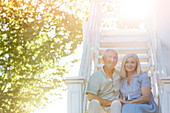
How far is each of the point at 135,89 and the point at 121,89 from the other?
0.17 m

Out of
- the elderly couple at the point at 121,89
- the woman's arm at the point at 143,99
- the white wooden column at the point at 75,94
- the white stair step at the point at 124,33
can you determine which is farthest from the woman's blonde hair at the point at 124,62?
the white stair step at the point at 124,33

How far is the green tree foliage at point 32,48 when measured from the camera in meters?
9.97

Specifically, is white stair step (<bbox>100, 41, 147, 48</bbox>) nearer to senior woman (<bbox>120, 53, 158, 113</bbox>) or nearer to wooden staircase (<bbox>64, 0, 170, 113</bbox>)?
wooden staircase (<bbox>64, 0, 170, 113</bbox>)

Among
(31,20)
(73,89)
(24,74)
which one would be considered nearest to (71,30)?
(31,20)

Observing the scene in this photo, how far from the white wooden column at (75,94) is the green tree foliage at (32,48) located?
20.3 feet

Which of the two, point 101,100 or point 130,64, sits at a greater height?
point 130,64

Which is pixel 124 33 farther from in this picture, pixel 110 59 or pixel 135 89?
pixel 135 89

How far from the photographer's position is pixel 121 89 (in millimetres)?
3611

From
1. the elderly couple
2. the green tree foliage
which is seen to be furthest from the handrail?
the green tree foliage

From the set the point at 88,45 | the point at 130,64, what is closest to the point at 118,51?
the point at 88,45

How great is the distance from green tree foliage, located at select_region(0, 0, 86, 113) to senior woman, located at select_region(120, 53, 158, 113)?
6.73m

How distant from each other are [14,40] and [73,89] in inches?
262

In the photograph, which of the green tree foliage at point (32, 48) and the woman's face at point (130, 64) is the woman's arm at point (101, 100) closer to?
the woman's face at point (130, 64)

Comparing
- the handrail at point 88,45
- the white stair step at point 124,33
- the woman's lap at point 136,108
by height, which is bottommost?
the woman's lap at point 136,108
